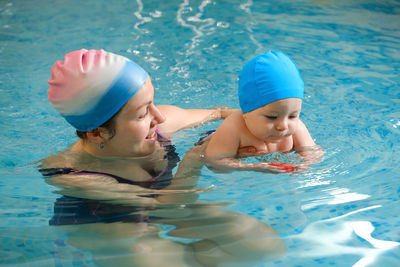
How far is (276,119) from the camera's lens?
3195mm

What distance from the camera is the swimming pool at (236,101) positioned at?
2.73 metres

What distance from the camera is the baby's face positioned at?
311cm

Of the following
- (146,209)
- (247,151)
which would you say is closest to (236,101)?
(247,151)

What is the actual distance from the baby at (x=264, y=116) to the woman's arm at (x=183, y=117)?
537 millimetres

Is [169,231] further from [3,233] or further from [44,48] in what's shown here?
[44,48]

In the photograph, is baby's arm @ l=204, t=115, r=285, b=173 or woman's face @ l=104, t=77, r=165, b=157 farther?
baby's arm @ l=204, t=115, r=285, b=173

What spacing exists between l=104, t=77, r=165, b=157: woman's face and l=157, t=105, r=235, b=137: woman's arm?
0.74 m

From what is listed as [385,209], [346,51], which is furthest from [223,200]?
[346,51]

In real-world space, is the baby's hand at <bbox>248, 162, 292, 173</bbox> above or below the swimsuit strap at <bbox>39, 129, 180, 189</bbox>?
above

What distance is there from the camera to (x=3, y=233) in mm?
2816

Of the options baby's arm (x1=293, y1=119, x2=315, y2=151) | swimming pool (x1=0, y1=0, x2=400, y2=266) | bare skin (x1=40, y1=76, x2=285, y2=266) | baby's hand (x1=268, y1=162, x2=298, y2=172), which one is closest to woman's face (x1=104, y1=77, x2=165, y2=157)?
bare skin (x1=40, y1=76, x2=285, y2=266)

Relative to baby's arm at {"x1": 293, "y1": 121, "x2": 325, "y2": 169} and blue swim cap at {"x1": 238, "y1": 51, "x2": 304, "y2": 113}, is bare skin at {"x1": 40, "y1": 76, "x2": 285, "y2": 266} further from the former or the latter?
baby's arm at {"x1": 293, "y1": 121, "x2": 325, "y2": 169}

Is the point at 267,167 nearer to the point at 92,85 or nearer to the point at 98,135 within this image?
the point at 98,135

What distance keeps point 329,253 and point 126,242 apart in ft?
3.91
